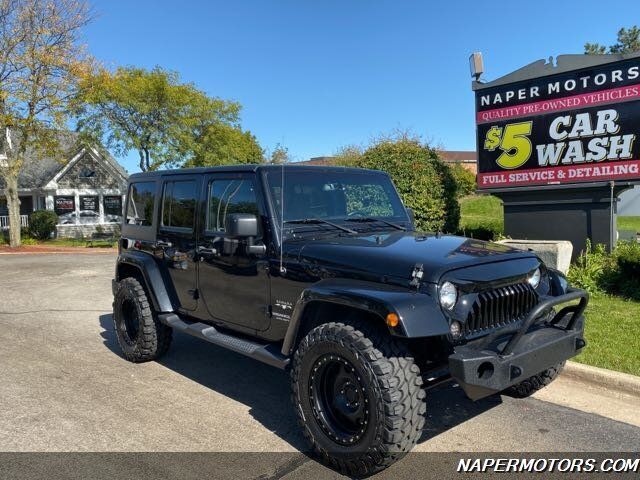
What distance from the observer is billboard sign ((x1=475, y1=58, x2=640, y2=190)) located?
8.48 m

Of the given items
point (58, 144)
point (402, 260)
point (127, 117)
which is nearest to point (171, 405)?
point (402, 260)

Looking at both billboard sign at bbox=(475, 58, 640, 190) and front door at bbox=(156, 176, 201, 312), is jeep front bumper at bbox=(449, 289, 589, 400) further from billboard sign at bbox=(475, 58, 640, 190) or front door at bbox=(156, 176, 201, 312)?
billboard sign at bbox=(475, 58, 640, 190)

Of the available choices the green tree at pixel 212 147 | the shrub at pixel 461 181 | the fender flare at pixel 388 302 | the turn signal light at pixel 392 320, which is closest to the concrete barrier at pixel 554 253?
the shrub at pixel 461 181

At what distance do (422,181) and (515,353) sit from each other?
7674mm

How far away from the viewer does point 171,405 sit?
4.38 m

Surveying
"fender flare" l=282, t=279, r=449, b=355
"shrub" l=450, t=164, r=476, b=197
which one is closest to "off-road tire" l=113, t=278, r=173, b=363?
"fender flare" l=282, t=279, r=449, b=355

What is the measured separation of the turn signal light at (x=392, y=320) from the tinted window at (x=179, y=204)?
8.08 feet

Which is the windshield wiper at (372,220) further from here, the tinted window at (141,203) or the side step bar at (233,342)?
the tinted window at (141,203)

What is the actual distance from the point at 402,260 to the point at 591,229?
7.27 m

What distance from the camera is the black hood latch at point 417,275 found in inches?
123

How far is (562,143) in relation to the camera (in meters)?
9.14

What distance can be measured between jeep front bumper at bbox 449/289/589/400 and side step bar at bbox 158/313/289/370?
1.27 metres

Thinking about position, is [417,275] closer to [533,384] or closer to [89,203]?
[533,384]

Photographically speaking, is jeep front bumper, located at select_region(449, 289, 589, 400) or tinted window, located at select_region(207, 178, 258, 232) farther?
tinted window, located at select_region(207, 178, 258, 232)
